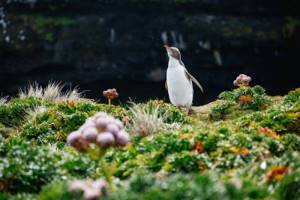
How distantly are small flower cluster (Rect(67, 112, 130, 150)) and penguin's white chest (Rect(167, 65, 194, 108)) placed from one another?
6.59 metres

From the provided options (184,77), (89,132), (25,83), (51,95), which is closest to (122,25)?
(25,83)

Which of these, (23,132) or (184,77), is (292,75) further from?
(23,132)

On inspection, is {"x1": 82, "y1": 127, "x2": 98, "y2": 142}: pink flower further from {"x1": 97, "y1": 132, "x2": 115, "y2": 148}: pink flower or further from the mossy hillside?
the mossy hillside

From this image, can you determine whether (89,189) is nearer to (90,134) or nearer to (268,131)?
(90,134)

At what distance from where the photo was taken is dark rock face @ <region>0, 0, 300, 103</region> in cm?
2539

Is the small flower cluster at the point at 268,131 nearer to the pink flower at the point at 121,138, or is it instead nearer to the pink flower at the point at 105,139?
the pink flower at the point at 121,138

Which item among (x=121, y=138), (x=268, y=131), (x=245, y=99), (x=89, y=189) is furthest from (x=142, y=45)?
(x=89, y=189)

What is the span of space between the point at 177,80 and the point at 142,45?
476 inches

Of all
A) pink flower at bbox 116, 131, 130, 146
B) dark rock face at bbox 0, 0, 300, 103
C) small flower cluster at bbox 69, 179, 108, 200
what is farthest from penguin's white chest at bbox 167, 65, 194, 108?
dark rock face at bbox 0, 0, 300, 103

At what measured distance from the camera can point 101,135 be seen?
6758mm

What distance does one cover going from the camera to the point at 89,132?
6.82 meters

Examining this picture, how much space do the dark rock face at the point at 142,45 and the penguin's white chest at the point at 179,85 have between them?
11.2 meters

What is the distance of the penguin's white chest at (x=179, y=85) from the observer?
1355 centimetres

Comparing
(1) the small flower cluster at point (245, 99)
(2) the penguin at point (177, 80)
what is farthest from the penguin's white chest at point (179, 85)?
(1) the small flower cluster at point (245, 99)
